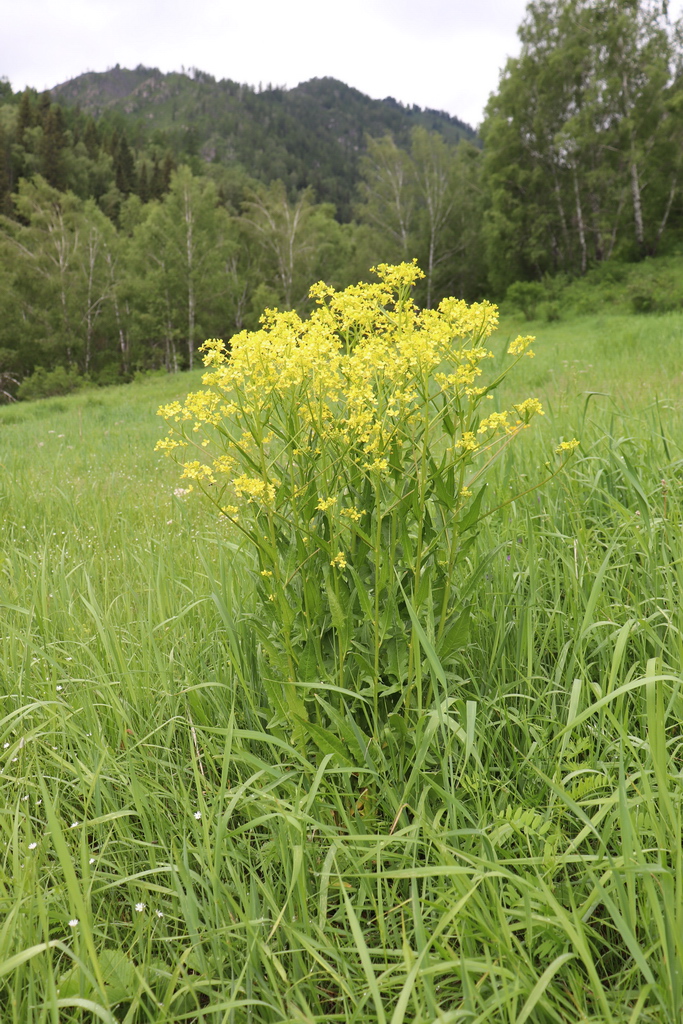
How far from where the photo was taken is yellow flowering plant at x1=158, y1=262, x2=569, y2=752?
4.25 feet

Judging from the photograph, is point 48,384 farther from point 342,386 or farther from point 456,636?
point 456,636

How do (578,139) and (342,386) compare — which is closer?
(342,386)

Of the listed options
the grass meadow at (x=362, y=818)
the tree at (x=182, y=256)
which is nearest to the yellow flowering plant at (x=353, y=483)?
the grass meadow at (x=362, y=818)

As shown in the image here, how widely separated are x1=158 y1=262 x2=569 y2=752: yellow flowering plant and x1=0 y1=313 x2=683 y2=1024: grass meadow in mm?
144

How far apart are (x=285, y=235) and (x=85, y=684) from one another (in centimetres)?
3091

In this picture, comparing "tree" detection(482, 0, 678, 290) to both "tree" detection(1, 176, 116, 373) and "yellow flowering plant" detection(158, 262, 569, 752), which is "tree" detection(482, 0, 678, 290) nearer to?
"tree" detection(1, 176, 116, 373)

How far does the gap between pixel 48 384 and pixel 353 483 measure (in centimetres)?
2775

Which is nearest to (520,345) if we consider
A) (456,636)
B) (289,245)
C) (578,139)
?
(456,636)

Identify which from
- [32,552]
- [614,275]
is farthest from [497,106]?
[32,552]

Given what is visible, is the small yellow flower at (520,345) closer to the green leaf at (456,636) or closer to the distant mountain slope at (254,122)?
the green leaf at (456,636)

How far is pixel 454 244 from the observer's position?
29125mm

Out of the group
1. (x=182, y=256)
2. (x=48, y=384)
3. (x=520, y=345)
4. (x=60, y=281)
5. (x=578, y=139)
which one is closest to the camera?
(x=520, y=345)

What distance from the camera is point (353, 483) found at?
1455 millimetres

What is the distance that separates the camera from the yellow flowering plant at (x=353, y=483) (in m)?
1.30
